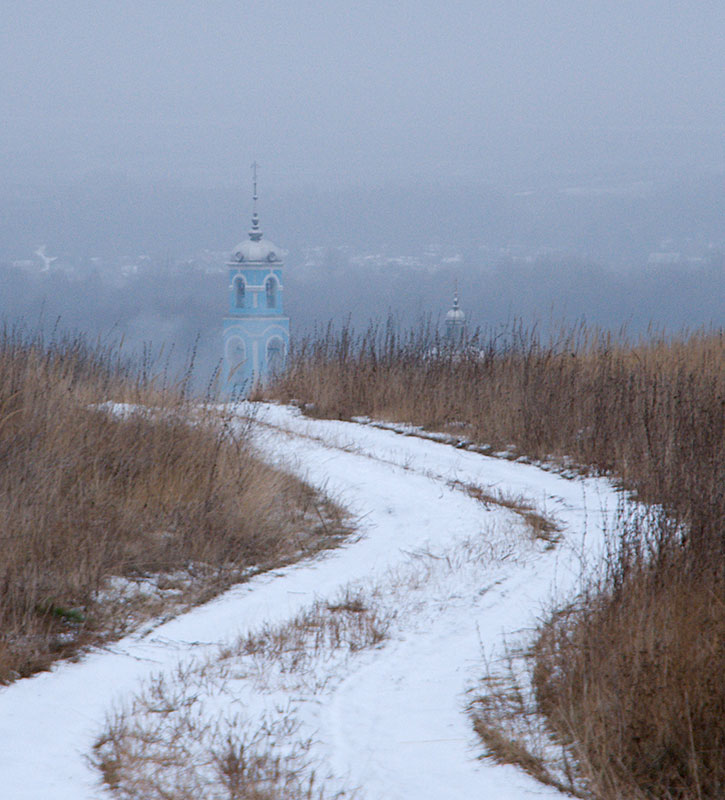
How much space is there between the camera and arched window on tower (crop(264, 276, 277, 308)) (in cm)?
7112

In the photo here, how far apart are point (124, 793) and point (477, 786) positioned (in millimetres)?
1203

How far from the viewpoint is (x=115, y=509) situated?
6.17 metres

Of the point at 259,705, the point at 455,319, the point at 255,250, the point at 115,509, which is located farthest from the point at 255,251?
the point at 259,705

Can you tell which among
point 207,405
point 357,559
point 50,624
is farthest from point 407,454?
point 50,624

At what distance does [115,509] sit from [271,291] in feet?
218

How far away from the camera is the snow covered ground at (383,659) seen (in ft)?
10.9

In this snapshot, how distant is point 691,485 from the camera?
500 centimetres

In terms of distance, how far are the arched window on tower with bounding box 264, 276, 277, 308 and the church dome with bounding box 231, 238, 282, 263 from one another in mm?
1614

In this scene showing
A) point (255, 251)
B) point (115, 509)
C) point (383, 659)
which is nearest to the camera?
point (383, 659)

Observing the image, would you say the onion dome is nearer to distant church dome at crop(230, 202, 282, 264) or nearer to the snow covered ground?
distant church dome at crop(230, 202, 282, 264)

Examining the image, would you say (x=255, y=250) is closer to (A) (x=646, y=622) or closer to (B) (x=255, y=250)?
(B) (x=255, y=250)

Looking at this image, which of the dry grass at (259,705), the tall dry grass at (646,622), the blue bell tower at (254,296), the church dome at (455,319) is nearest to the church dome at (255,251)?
the blue bell tower at (254,296)

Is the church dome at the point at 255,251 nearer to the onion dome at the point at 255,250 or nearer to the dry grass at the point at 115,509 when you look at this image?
the onion dome at the point at 255,250

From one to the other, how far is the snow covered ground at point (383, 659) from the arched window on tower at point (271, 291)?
63.9 metres
